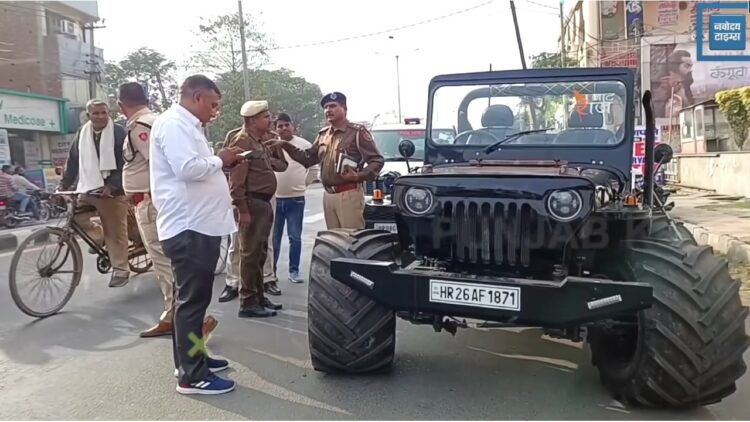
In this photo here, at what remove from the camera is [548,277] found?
145 inches

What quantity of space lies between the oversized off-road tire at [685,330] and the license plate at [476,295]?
66 centimetres

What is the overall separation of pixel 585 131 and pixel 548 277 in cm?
151

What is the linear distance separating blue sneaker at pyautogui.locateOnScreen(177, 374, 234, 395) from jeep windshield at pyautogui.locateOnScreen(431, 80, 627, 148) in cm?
247

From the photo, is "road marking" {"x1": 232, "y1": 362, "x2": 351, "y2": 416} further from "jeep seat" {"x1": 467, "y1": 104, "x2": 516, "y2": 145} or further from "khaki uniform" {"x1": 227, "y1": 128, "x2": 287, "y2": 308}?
"jeep seat" {"x1": 467, "y1": 104, "x2": 516, "y2": 145}

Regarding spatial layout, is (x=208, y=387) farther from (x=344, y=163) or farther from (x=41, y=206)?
(x=41, y=206)

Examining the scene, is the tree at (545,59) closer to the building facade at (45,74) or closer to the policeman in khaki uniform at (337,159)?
the building facade at (45,74)

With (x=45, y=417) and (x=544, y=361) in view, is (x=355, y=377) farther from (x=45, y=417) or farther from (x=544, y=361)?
(x=45, y=417)

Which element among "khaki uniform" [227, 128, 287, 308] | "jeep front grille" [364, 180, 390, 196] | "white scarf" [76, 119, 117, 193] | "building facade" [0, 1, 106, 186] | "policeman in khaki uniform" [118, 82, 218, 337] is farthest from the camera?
"building facade" [0, 1, 106, 186]

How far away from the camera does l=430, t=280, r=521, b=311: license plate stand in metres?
3.40

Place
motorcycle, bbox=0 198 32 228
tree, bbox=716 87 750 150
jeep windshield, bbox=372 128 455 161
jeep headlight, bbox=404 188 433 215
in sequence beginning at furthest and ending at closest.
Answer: tree, bbox=716 87 750 150 < motorcycle, bbox=0 198 32 228 < jeep windshield, bbox=372 128 455 161 < jeep headlight, bbox=404 188 433 215

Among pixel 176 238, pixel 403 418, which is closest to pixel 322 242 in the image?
pixel 176 238

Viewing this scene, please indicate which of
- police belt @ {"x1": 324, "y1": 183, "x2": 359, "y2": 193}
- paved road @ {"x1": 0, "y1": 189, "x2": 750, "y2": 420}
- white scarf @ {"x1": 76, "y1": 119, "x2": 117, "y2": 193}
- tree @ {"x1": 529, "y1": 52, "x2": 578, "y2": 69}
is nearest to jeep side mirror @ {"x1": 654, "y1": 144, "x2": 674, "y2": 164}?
paved road @ {"x1": 0, "y1": 189, "x2": 750, "y2": 420}

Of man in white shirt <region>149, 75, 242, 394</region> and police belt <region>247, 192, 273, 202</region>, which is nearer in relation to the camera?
man in white shirt <region>149, 75, 242, 394</region>

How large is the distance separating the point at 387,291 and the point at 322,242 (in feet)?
2.51
